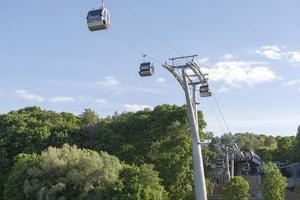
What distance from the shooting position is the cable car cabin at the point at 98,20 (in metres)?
19.5

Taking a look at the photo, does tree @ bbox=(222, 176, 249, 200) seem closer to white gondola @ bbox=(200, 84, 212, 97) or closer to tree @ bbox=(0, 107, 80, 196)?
tree @ bbox=(0, 107, 80, 196)

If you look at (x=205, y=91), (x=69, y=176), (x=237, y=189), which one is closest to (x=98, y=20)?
(x=205, y=91)

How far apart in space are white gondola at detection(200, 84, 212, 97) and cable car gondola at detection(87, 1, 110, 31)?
514 inches

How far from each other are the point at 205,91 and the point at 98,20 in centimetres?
1353

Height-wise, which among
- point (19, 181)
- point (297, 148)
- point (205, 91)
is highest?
point (205, 91)

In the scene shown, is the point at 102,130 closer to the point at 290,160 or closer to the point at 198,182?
the point at 198,182

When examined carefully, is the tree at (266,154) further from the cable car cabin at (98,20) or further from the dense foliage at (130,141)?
the cable car cabin at (98,20)

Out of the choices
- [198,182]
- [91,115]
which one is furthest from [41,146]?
[198,182]

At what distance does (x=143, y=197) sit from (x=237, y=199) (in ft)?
45.7

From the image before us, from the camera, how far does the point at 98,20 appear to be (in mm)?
19500

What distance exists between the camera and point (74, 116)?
62844mm

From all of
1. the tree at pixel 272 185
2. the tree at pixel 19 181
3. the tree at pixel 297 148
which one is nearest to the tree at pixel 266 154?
the tree at pixel 297 148

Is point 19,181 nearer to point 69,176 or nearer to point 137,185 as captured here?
point 69,176

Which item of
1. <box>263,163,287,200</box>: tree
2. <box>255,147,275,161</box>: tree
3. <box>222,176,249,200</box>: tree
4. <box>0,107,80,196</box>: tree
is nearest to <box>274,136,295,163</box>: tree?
<box>255,147,275,161</box>: tree
